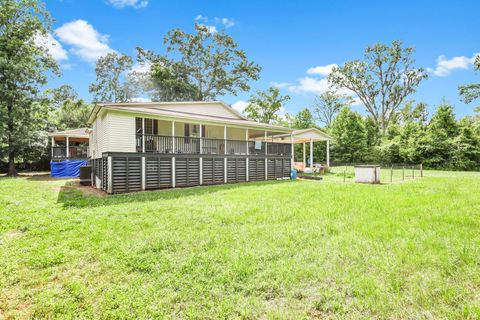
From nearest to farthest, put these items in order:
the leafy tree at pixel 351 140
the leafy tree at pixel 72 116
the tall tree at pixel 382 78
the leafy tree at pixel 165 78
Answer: the leafy tree at pixel 351 140 < the leafy tree at pixel 72 116 < the leafy tree at pixel 165 78 < the tall tree at pixel 382 78

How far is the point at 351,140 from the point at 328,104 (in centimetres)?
1437

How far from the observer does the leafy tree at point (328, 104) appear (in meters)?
39.4

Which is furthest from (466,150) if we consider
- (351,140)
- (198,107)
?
(198,107)

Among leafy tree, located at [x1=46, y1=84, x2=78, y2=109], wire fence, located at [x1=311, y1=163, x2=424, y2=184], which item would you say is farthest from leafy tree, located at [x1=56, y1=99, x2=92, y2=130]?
wire fence, located at [x1=311, y1=163, x2=424, y2=184]

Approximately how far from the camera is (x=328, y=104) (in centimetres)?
4097

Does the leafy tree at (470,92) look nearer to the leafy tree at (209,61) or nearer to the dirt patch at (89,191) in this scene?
the leafy tree at (209,61)

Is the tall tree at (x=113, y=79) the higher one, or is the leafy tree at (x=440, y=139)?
the tall tree at (x=113, y=79)

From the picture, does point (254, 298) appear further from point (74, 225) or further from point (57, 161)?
point (57, 161)

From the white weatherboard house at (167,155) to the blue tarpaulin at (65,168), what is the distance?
6.46m

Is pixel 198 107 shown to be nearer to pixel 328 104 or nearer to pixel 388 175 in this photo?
pixel 388 175

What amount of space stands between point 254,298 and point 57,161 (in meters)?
20.5

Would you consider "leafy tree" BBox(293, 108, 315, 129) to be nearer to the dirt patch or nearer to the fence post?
the fence post

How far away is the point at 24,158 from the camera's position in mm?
22109

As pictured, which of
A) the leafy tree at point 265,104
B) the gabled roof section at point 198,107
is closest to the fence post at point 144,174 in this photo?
the gabled roof section at point 198,107
